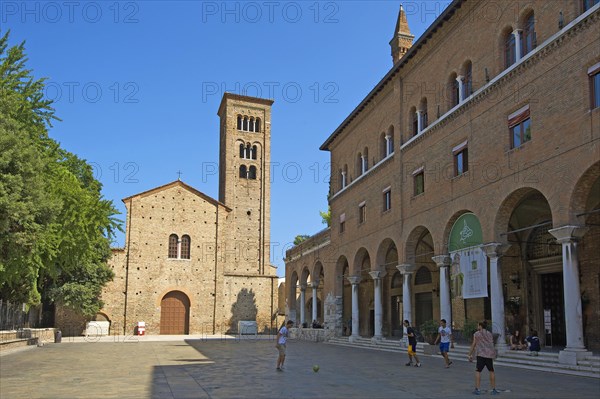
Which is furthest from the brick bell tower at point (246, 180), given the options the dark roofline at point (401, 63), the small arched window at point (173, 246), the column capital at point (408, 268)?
the column capital at point (408, 268)

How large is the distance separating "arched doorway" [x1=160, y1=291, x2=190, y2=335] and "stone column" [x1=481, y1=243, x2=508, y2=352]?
3097cm

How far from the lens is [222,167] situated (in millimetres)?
54469

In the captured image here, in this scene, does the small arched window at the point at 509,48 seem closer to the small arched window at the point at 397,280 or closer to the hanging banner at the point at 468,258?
the hanging banner at the point at 468,258

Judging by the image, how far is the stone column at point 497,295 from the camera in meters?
16.8

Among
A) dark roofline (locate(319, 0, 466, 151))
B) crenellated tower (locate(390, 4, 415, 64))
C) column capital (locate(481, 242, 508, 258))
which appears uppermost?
crenellated tower (locate(390, 4, 415, 64))

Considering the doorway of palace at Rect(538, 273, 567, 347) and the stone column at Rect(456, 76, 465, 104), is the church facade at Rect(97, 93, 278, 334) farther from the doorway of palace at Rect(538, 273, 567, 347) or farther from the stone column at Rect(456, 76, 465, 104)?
the stone column at Rect(456, 76, 465, 104)

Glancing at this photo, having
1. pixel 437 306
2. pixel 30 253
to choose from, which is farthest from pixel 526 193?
pixel 30 253

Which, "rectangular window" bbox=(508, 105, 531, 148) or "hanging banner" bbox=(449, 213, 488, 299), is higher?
"rectangular window" bbox=(508, 105, 531, 148)

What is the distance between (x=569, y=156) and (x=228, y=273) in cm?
3552

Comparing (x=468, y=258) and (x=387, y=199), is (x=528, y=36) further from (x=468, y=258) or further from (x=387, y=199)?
(x=387, y=199)

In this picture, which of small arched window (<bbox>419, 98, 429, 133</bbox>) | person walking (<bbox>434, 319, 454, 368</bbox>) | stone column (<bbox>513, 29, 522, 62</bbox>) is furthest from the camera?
small arched window (<bbox>419, 98, 429, 133</bbox>)

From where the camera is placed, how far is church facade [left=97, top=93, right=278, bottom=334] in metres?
42.4

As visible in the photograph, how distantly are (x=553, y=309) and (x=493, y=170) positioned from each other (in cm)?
642

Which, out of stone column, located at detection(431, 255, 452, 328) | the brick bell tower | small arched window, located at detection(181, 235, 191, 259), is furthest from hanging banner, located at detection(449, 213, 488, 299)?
the brick bell tower
